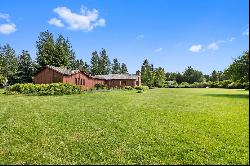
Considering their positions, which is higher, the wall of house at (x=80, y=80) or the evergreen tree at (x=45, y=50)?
the evergreen tree at (x=45, y=50)

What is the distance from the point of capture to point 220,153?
9266mm

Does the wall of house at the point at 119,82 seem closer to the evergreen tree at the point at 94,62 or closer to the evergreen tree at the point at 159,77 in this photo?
the evergreen tree at the point at 159,77

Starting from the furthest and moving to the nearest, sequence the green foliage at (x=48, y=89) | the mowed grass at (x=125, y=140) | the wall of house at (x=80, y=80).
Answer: the wall of house at (x=80, y=80)
the green foliage at (x=48, y=89)
the mowed grass at (x=125, y=140)

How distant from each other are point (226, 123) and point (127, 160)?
7.61m

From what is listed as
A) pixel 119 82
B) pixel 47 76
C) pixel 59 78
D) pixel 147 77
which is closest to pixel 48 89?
pixel 59 78

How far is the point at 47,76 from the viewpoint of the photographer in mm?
58375

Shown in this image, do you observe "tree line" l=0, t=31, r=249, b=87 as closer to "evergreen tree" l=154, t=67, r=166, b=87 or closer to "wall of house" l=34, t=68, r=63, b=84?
"evergreen tree" l=154, t=67, r=166, b=87

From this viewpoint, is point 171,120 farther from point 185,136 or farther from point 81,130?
point 81,130

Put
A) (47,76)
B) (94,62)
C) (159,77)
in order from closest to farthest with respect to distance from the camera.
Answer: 1. (47,76)
2. (159,77)
3. (94,62)

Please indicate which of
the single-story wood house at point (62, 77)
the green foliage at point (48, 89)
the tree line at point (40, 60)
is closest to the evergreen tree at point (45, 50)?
the tree line at point (40, 60)

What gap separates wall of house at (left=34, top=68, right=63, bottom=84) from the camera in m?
56.4

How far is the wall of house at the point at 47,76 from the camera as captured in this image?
2221 inches

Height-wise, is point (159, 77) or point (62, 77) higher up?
point (159, 77)

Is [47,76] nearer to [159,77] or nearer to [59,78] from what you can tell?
[59,78]
